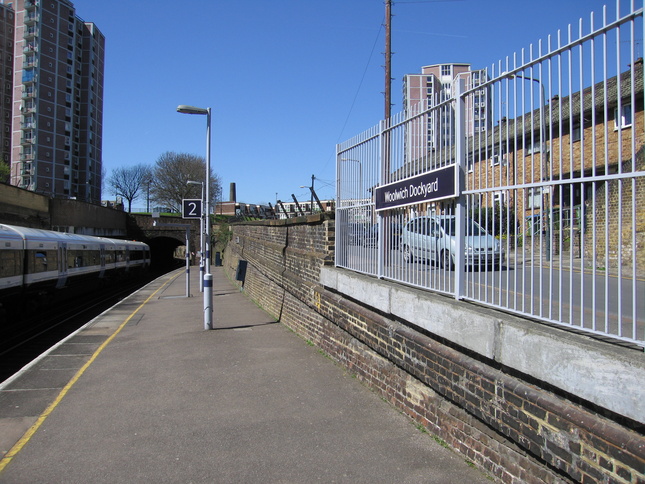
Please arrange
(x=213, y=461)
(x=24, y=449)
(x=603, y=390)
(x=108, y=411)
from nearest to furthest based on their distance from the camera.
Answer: (x=603, y=390) < (x=213, y=461) < (x=24, y=449) < (x=108, y=411)

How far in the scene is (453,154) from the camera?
188 inches

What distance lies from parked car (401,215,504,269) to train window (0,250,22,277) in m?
11.6

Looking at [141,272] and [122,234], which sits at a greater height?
[122,234]

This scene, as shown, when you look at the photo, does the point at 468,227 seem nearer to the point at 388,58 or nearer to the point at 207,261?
the point at 207,261

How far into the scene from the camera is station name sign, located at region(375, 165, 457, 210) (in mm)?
4651

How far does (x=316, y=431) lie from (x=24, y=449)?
2567 millimetres

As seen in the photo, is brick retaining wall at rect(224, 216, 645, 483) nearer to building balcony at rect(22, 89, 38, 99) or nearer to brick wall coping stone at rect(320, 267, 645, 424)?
brick wall coping stone at rect(320, 267, 645, 424)

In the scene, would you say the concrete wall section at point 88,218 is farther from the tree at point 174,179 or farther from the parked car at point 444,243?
the parked car at point 444,243

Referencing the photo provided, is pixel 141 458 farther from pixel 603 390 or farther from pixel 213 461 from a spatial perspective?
pixel 603 390

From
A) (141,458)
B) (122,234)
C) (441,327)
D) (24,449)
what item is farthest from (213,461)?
(122,234)

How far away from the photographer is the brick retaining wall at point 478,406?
281 centimetres

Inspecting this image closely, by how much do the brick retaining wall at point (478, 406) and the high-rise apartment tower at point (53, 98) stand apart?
7625 cm

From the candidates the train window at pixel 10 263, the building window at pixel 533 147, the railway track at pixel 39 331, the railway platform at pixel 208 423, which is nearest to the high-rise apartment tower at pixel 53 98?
the railway track at pixel 39 331

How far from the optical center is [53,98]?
255ft
